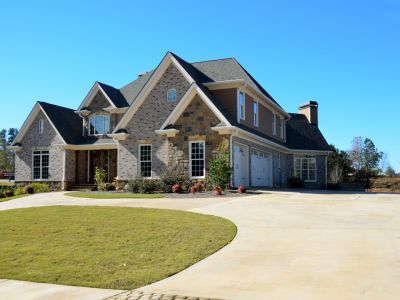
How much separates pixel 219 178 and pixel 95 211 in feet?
28.9

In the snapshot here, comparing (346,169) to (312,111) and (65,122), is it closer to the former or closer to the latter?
(312,111)

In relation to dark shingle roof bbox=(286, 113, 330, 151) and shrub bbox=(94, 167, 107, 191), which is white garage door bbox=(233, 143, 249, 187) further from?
dark shingle roof bbox=(286, 113, 330, 151)

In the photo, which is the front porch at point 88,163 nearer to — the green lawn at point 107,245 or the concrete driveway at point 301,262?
the green lawn at point 107,245

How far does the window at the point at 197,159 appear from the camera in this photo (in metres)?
23.8

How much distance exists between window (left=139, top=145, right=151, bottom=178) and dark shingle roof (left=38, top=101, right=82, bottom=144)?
25.0 ft

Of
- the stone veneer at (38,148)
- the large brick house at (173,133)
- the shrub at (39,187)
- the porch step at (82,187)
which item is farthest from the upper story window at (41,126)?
the porch step at (82,187)

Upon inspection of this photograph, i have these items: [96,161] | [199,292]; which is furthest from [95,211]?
[96,161]

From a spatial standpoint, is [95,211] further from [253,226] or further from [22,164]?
[22,164]

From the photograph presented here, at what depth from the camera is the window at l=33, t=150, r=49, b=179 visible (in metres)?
31.7

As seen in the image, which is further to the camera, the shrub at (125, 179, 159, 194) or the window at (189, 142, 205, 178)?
the window at (189, 142, 205, 178)

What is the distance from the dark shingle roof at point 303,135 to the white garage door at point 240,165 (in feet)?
34.2

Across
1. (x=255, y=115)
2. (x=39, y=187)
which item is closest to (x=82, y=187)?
(x=39, y=187)

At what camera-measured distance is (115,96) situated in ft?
107

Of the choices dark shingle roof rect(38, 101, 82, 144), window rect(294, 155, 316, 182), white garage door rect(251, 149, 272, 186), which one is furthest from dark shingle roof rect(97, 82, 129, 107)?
window rect(294, 155, 316, 182)
